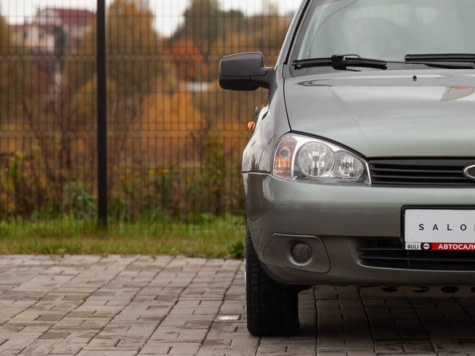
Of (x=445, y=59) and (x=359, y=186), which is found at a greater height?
(x=445, y=59)

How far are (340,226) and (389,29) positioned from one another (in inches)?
62.4

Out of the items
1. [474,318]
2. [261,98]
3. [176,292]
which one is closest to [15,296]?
[176,292]

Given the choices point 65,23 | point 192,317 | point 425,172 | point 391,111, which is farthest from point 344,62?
point 65,23

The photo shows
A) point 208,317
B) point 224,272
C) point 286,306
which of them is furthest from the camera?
point 224,272

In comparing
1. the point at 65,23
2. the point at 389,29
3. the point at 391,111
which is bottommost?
the point at 391,111

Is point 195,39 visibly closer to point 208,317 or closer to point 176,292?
point 176,292

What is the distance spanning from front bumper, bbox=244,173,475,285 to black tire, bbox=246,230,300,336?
0.30 metres

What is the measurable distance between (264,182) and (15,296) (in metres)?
2.59

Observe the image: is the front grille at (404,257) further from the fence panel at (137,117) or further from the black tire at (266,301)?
the fence panel at (137,117)

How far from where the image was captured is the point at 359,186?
515cm

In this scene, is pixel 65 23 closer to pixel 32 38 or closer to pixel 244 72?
pixel 32 38

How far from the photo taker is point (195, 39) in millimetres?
11703

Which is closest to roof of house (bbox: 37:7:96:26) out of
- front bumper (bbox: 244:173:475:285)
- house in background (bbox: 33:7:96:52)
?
house in background (bbox: 33:7:96:52)

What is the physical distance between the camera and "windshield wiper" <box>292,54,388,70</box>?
6.09 m
